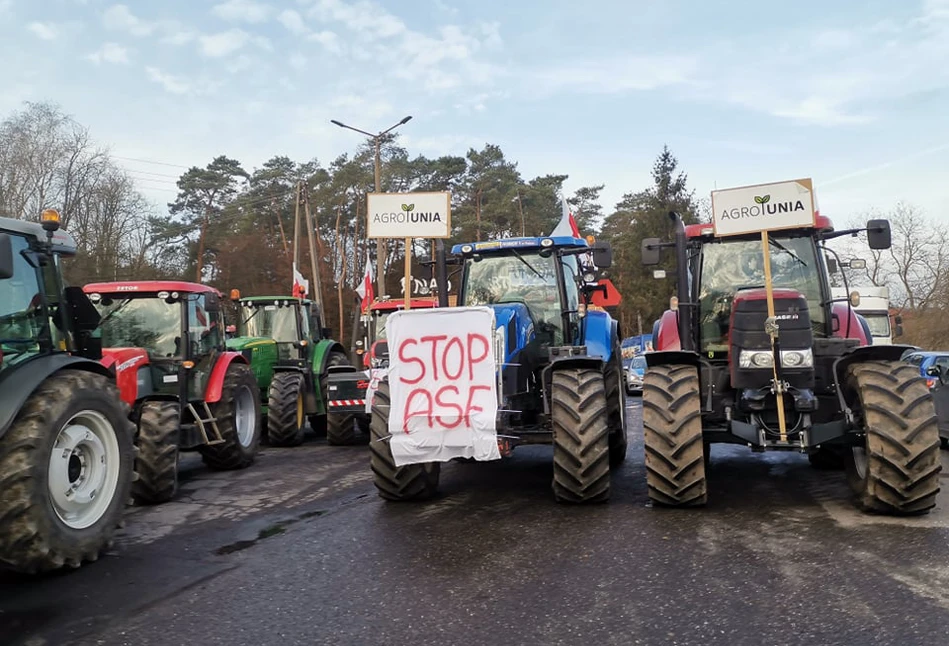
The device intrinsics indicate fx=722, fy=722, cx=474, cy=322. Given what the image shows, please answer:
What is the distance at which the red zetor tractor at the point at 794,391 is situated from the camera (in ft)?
17.4

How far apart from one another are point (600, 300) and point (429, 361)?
3283 millimetres

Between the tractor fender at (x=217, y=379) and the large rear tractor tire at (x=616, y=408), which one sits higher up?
the tractor fender at (x=217, y=379)

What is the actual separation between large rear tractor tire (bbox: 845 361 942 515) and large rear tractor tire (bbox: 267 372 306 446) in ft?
25.9

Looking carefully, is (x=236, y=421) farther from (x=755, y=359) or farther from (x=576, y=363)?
(x=755, y=359)

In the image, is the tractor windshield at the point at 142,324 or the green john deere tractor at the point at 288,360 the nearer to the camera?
the tractor windshield at the point at 142,324

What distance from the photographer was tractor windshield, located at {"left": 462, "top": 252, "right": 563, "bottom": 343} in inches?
299

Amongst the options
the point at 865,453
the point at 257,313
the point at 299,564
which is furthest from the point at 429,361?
the point at 257,313

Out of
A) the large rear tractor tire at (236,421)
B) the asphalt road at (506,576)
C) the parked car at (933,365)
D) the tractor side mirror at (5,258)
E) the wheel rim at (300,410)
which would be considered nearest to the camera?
the asphalt road at (506,576)

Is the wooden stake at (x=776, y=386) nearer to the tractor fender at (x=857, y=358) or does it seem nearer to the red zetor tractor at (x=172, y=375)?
the tractor fender at (x=857, y=358)

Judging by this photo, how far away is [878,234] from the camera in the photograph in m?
6.40

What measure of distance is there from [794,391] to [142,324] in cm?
669

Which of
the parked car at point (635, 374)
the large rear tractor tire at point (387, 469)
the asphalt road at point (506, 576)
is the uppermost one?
the large rear tractor tire at point (387, 469)

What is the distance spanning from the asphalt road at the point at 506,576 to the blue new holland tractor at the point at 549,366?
13.3 inches

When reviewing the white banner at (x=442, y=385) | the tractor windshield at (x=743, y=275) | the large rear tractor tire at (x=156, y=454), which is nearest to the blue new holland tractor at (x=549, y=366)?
the white banner at (x=442, y=385)
